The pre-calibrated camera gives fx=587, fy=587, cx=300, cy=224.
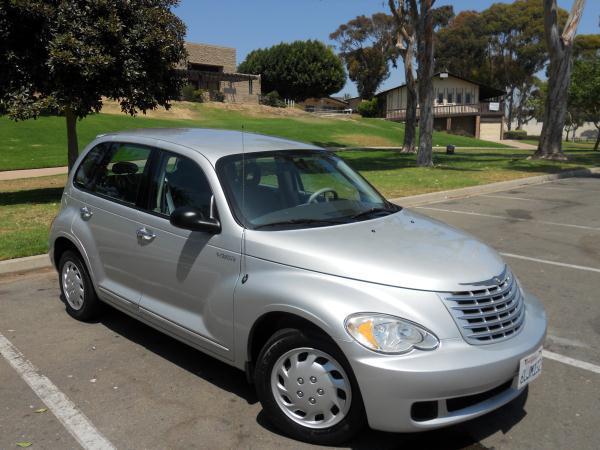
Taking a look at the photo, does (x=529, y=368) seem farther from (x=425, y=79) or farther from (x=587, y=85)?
(x=587, y=85)

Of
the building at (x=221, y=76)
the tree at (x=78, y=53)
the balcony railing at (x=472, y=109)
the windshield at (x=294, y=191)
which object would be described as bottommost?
the windshield at (x=294, y=191)

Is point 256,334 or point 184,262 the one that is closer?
point 256,334

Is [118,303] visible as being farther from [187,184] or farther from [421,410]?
[421,410]

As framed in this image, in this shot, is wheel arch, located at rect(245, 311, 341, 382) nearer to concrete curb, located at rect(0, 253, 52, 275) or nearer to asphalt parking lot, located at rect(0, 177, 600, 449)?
asphalt parking lot, located at rect(0, 177, 600, 449)

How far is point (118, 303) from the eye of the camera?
4.60 metres

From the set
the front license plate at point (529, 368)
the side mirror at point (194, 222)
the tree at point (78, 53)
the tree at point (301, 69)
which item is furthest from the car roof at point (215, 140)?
the tree at point (301, 69)

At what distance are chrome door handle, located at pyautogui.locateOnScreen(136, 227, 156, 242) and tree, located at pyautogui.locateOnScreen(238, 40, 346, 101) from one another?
7095 centimetres

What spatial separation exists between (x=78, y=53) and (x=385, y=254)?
917 centimetres

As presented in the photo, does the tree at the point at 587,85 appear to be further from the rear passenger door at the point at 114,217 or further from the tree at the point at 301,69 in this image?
the tree at the point at 301,69

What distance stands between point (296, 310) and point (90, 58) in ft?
29.9

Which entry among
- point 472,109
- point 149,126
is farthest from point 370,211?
point 472,109

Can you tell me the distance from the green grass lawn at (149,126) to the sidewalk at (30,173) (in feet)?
2.46

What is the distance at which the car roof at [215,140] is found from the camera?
4156 millimetres

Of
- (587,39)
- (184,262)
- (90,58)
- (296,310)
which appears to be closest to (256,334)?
(296,310)
